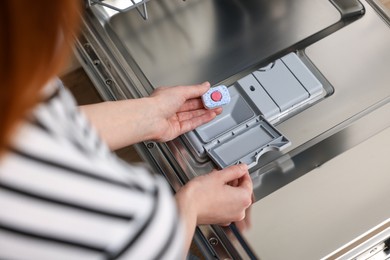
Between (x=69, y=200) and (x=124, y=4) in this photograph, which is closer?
(x=69, y=200)

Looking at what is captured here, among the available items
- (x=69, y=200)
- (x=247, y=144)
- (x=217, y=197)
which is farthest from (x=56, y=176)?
(x=247, y=144)

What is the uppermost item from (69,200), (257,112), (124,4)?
(124,4)

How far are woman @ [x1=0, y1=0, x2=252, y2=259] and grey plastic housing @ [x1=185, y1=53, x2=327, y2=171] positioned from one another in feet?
1.35

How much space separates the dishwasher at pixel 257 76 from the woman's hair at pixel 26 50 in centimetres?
54

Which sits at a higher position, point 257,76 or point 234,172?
point 257,76

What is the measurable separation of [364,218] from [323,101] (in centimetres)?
21

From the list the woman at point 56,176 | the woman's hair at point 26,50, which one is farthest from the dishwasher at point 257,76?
the woman's hair at point 26,50

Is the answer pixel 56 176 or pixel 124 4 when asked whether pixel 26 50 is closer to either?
pixel 56 176

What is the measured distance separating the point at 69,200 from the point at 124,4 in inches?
29.4

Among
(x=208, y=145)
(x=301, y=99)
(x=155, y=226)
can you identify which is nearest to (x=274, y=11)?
(x=301, y=99)

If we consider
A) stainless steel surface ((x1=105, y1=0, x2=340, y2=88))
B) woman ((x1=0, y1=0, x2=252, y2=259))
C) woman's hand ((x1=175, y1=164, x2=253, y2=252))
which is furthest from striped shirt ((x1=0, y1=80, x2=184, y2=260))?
stainless steel surface ((x1=105, y1=0, x2=340, y2=88))

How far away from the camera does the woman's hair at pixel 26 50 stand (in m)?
0.44

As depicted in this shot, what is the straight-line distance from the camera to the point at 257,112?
1.04 meters

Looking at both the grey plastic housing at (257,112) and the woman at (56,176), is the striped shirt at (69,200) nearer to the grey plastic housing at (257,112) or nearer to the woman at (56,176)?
the woman at (56,176)
